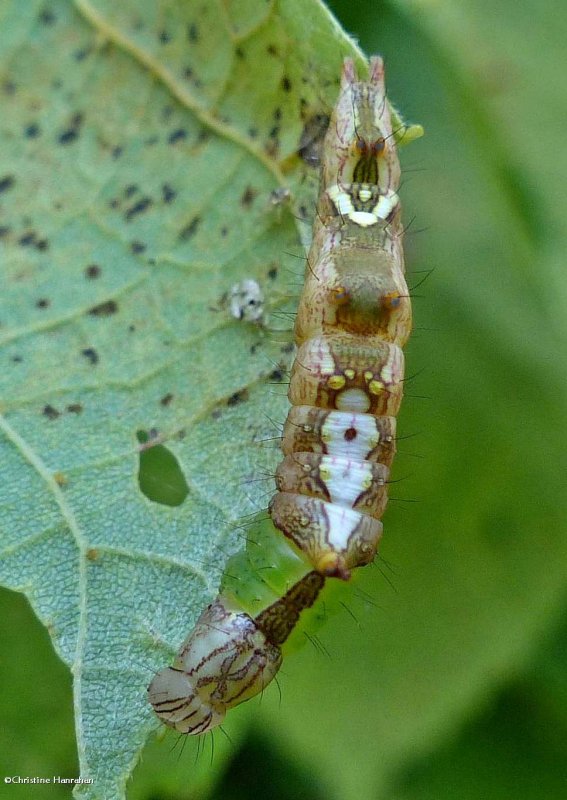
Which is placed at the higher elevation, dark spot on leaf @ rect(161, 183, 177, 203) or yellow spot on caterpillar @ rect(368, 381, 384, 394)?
dark spot on leaf @ rect(161, 183, 177, 203)

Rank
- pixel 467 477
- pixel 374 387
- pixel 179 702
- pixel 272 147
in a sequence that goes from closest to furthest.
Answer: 1. pixel 179 702
2. pixel 374 387
3. pixel 272 147
4. pixel 467 477

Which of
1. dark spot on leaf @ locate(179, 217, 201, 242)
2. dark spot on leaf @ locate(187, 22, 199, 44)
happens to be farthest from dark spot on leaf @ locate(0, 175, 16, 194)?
dark spot on leaf @ locate(187, 22, 199, 44)

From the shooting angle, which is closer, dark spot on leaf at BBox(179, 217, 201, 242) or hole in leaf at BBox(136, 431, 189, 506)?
hole in leaf at BBox(136, 431, 189, 506)

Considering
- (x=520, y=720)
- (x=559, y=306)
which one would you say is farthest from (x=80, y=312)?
(x=520, y=720)

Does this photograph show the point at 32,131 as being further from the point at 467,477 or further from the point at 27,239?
the point at 467,477

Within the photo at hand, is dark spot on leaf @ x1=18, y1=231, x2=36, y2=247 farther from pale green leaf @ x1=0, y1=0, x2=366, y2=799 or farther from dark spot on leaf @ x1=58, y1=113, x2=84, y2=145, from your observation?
dark spot on leaf @ x1=58, y1=113, x2=84, y2=145

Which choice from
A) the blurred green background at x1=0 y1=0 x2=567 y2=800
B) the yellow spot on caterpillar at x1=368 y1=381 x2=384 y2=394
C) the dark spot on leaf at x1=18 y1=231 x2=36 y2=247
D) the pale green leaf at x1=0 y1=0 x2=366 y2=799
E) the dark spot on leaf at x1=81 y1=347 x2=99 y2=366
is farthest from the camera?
the blurred green background at x1=0 y1=0 x2=567 y2=800

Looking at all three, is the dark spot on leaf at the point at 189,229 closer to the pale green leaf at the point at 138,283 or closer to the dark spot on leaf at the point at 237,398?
the pale green leaf at the point at 138,283

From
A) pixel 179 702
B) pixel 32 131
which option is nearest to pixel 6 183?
pixel 32 131
